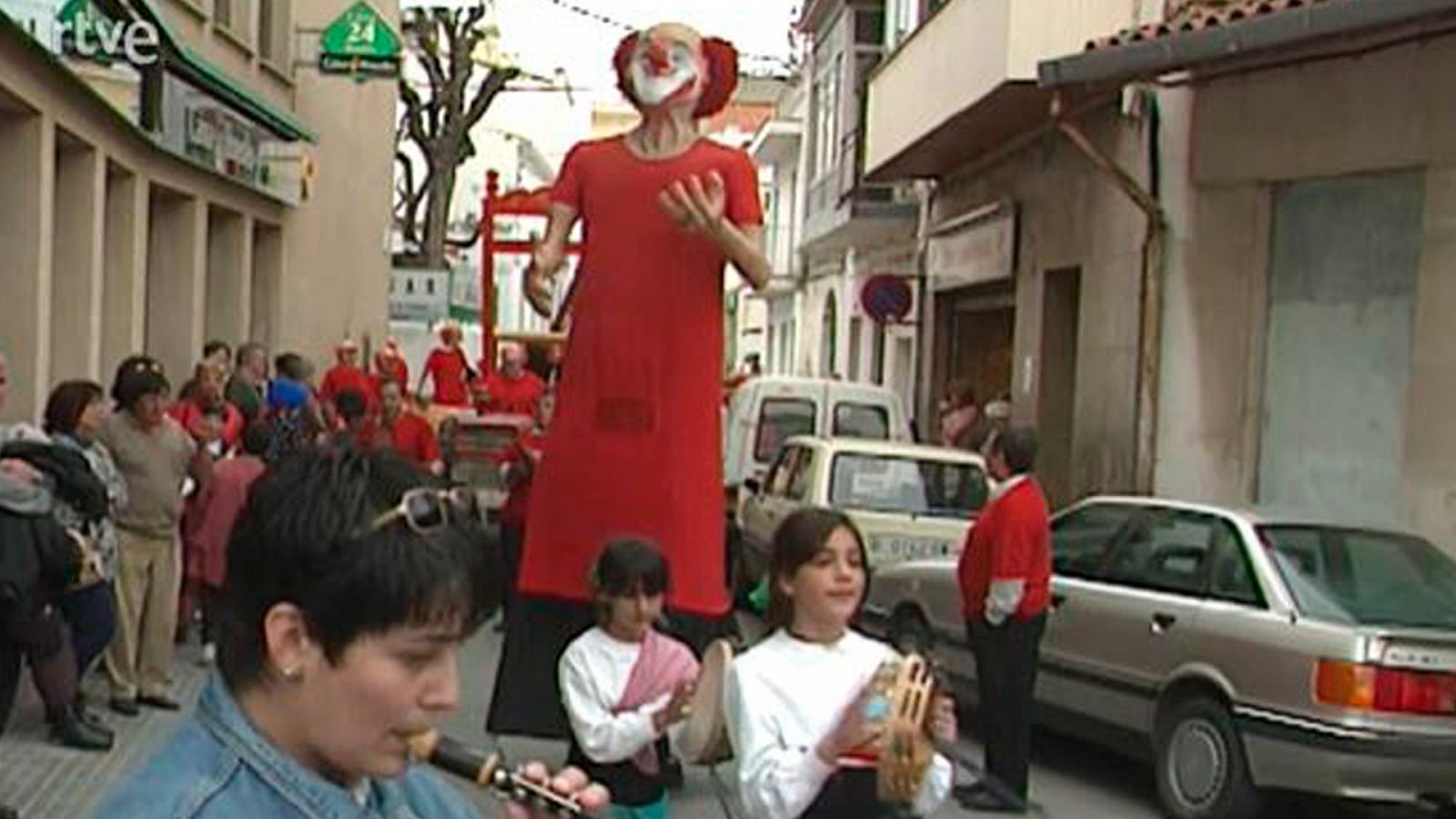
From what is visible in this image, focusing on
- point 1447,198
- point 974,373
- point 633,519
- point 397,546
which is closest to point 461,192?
point 974,373

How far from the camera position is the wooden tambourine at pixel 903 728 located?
3.84 metres

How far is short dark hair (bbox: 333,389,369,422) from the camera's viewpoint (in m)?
13.5

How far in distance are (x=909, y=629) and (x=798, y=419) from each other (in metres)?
6.33

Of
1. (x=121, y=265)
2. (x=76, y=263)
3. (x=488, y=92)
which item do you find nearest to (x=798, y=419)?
(x=121, y=265)

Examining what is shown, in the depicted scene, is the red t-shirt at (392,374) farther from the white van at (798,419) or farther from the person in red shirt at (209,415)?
the person in red shirt at (209,415)

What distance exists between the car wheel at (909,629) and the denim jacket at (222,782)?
30.5 feet

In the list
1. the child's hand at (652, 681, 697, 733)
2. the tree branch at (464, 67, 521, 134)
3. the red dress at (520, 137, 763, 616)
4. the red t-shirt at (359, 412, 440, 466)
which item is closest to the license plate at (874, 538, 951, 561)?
the red t-shirt at (359, 412, 440, 466)

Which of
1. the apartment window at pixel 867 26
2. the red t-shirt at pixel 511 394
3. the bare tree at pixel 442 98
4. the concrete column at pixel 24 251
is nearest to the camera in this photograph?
the concrete column at pixel 24 251

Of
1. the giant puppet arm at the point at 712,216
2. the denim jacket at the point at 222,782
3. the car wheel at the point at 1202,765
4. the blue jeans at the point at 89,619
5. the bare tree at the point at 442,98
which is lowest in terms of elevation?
the car wheel at the point at 1202,765

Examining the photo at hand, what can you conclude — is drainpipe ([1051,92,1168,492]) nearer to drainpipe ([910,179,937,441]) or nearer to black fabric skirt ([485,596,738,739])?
black fabric skirt ([485,596,738,739])

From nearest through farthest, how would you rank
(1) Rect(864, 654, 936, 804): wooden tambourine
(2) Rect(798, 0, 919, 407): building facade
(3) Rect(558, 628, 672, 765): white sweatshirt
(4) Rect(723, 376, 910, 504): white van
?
(1) Rect(864, 654, 936, 804): wooden tambourine, (3) Rect(558, 628, 672, 765): white sweatshirt, (4) Rect(723, 376, 910, 504): white van, (2) Rect(798, 0, 919, 407): building facade

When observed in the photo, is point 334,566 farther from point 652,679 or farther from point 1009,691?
point 1009,691

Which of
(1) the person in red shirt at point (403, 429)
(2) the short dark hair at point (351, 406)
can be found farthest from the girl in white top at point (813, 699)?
(2) the short dark hair at point (351, 406)

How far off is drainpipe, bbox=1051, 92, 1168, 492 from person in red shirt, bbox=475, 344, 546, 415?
488cm
